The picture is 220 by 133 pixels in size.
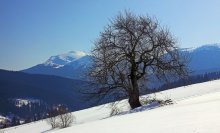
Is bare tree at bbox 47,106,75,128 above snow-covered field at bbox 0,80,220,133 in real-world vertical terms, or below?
above

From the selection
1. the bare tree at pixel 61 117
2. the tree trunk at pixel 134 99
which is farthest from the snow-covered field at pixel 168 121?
the bare tree at pixel 61 117

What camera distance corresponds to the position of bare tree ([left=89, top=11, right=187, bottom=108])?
40.5 metres

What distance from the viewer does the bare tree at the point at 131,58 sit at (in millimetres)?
40531

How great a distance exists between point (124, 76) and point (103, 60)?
2.74 meters

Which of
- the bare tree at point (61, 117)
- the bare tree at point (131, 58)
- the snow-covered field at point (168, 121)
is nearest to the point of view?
the snow-covered field at point (168, 121)

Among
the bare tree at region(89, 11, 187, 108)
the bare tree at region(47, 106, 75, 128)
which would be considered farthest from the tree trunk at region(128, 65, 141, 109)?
the bare tree at region(47, 106, 75, 128)

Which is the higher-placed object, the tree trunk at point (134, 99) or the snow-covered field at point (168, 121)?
the tree trunk at point (134, 99)

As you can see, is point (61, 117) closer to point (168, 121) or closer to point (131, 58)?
point (131, 58)

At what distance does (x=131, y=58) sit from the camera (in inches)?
1592

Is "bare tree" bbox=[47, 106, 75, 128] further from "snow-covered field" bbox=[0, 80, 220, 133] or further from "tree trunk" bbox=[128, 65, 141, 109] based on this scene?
"snow-covered field" bbox=[0, 80, 220, 133]

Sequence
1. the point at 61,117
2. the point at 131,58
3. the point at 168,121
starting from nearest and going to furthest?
the point at 168,121, the point at 131,58, the point at 61,117

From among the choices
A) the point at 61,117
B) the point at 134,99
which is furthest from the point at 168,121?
the point at 61,117

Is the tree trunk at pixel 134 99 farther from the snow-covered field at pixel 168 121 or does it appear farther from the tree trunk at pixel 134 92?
the snow-covered field at pixel 168 121

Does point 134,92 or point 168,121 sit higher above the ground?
point 134,92
